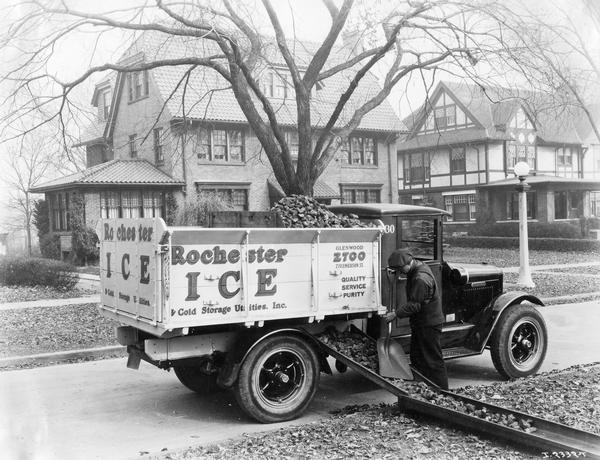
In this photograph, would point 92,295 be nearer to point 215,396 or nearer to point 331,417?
point 215,396

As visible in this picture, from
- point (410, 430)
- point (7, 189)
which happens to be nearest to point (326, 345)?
point (410, 430)

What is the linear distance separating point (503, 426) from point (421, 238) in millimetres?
2708

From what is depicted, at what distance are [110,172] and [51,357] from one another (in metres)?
20.1

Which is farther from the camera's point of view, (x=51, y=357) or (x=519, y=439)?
(x=51, y=357)

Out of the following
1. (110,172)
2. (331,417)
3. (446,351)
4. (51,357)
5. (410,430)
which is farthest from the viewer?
(110,172)

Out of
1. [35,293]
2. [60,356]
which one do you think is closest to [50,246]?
[35,293]

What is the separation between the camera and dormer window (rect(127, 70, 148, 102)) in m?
30.4

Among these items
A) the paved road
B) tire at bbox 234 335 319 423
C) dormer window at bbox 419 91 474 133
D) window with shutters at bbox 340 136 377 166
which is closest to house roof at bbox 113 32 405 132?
window with shutters at bbox 340 136 377 166

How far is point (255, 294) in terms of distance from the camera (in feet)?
19.6

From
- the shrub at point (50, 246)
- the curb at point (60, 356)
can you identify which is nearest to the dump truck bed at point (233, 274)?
the curb at point (60, 356)

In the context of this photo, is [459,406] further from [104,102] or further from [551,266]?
[104,102]

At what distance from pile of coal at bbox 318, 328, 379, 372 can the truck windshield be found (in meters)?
1.21

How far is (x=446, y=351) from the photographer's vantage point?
7348 mm

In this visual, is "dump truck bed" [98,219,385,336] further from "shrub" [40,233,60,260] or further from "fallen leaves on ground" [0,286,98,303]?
"shrub" [40,233,60,260]
